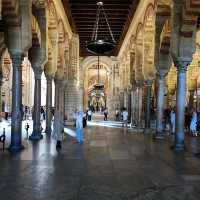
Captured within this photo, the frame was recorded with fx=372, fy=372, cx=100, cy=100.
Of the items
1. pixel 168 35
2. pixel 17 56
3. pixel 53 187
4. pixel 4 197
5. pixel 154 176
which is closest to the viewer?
pixel 4 197

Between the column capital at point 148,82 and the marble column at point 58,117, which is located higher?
the column capital at point 148,82

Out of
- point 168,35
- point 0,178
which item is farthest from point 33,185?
point 168,35

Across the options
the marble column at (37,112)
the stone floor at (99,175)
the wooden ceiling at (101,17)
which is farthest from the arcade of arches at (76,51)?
the stone floor at (99,175)

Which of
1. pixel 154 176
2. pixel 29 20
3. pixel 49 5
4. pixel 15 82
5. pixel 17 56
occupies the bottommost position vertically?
pixel 154 176

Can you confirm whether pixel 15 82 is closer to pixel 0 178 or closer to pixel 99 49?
pixel 99 49

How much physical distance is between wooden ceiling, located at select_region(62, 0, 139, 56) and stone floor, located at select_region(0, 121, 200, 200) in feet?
25.6

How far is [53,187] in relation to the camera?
4988 mm

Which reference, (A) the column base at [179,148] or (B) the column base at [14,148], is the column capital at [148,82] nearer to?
(A) the column base at [179,148]

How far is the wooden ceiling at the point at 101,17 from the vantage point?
15.0 meters

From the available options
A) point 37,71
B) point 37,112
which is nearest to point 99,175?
point 37,71

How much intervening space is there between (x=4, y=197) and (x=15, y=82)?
16.7 ft

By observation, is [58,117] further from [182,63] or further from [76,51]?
[76,51]

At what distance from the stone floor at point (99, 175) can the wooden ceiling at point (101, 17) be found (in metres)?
7.81

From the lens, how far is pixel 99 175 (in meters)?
5.87
